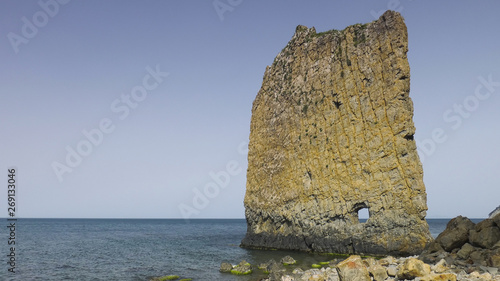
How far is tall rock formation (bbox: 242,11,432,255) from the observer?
37.0 m

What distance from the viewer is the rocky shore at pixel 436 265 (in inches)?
807

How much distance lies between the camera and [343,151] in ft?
135

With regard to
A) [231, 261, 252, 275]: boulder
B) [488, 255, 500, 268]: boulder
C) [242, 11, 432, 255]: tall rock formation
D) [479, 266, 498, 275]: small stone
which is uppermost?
[242, 11, 432, 255]: tall rock formation

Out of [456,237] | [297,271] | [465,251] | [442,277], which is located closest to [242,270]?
[297,271]

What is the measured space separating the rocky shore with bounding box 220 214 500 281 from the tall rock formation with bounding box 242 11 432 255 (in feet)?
19.0

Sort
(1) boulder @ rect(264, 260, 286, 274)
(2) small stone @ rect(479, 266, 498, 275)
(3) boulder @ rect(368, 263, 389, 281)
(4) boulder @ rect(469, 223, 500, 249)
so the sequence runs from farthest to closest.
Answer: (1) boulder @ rect(264, 260, 286, 274)
(4) boulder @ rect(469, 223, 500, 249)
(2) small stone @ rect(479, 266, 498, 275)
(3) boulder @ rect(368, 263, 389, 281)

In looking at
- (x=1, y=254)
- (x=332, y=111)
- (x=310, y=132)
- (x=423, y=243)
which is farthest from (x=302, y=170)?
(x=1, y=254)

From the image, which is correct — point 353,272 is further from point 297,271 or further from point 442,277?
point 297,271

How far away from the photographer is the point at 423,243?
34.6 metres

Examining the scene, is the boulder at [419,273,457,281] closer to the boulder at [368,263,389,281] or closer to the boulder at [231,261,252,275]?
the boulder at [368,263,389,281]

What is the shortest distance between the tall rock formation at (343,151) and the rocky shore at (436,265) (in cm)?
581

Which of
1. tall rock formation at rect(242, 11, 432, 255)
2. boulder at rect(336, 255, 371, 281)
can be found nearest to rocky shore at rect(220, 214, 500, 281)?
boulder at rect(336, 255, 371, 281)

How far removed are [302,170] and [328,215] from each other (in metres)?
7.01

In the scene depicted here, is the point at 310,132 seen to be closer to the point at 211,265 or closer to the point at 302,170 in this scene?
the point at 302,170
